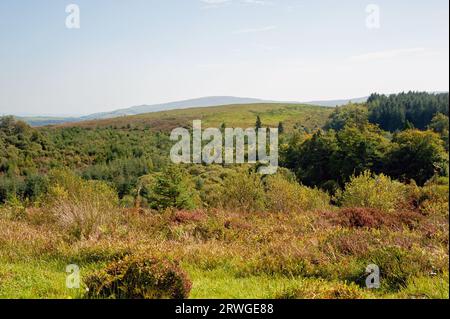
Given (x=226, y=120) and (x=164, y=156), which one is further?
(x=226, y=120)

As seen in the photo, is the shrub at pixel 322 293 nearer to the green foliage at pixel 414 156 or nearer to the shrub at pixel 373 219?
the shrub at pixel 373 219

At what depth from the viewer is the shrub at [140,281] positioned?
209 inches

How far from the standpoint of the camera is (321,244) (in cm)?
859

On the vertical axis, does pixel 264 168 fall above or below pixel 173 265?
below

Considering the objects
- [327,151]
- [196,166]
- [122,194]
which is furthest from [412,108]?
[122,194]

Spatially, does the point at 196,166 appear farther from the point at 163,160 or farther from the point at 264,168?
the point at 264,168

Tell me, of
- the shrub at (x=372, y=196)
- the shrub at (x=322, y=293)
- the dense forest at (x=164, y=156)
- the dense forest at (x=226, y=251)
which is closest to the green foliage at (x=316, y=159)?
the dense forest at (x=164, y=156)

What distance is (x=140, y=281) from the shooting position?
5508 mm

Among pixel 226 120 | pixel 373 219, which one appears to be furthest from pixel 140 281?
pixel 226 120

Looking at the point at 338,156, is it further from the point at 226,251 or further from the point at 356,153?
the point at 226,251

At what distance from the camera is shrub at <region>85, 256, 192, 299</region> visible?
17.4 feet

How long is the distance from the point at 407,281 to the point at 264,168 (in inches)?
2161

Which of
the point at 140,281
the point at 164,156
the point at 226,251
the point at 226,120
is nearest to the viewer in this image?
the point at 140,281

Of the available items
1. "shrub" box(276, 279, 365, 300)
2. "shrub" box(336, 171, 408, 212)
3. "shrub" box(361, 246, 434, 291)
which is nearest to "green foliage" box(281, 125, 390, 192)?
"shrub" box(336, 171, 408, 212)
